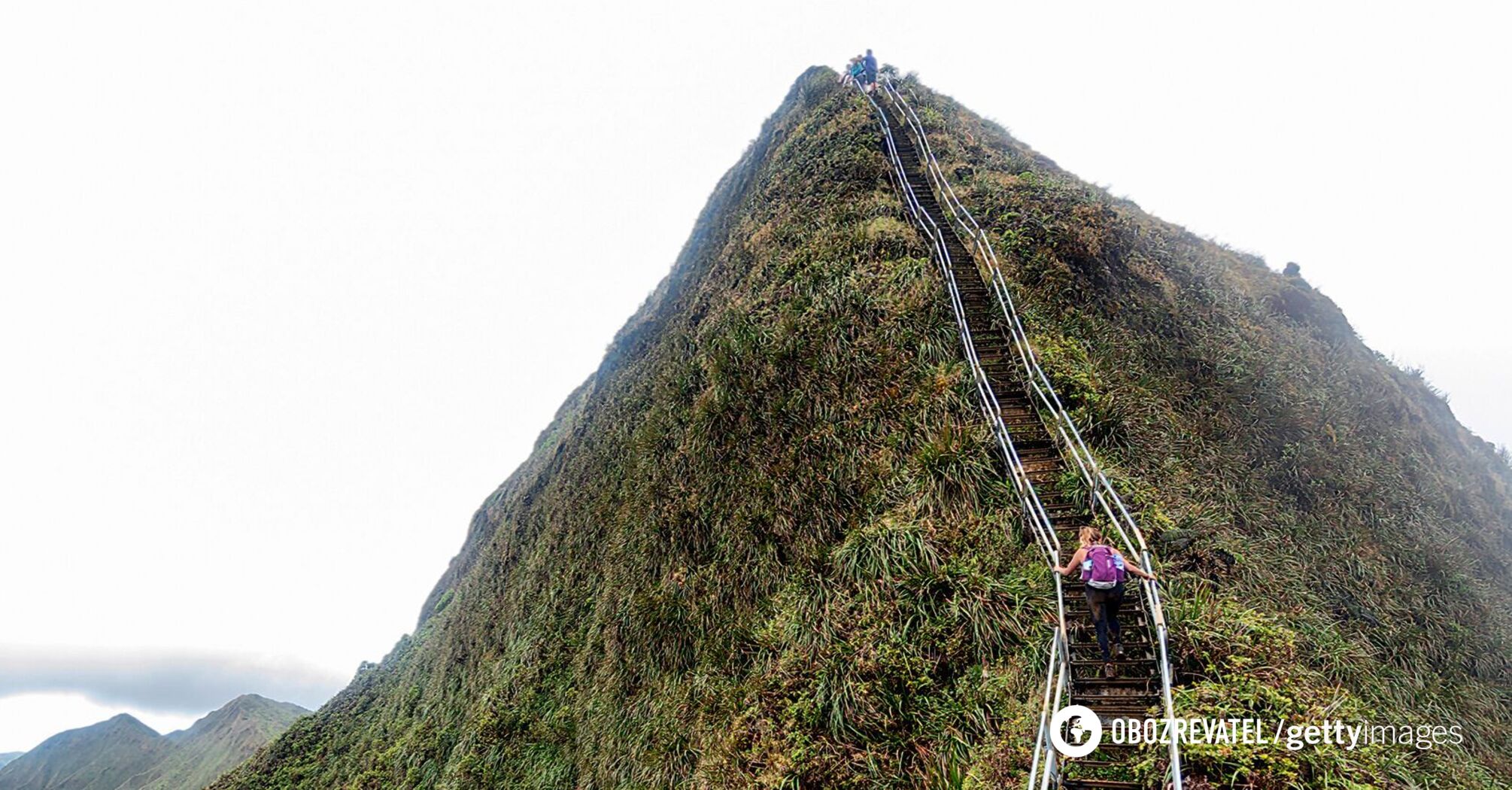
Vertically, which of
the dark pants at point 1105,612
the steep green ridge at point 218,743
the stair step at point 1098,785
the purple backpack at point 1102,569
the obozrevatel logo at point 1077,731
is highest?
the purple backpack at point 1102,569

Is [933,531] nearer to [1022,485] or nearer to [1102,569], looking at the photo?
[1022,485]

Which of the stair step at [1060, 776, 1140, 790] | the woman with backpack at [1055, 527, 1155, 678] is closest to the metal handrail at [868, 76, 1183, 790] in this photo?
the woman with backpack at [1055, 527, 1155, 678]

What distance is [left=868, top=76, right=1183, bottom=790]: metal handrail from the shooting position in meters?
4.70

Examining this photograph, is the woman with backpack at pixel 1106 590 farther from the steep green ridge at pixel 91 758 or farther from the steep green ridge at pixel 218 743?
the steep green ridge at pixel 91 758

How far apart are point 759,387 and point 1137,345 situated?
733cm

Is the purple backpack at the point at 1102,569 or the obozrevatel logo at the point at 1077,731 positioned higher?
the purple backpack at the point at 1102,569

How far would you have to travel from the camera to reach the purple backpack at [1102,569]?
16.7 ft

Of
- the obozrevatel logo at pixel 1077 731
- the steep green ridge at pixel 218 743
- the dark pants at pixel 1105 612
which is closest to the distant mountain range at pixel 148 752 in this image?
the steep green ridge at pixel 218 743

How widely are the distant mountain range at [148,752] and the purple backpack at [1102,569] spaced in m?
103

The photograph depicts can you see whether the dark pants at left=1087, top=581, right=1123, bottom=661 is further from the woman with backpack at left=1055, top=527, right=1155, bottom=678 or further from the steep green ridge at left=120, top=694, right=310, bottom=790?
the steep green ridge at left=120, top=694, right=310, bottom=790

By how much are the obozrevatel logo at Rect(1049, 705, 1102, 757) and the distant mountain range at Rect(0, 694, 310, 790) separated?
102m

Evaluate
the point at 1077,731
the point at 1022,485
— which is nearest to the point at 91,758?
the point at 1022,485

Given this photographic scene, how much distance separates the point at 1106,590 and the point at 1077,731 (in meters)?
1.24

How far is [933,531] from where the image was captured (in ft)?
22.9
